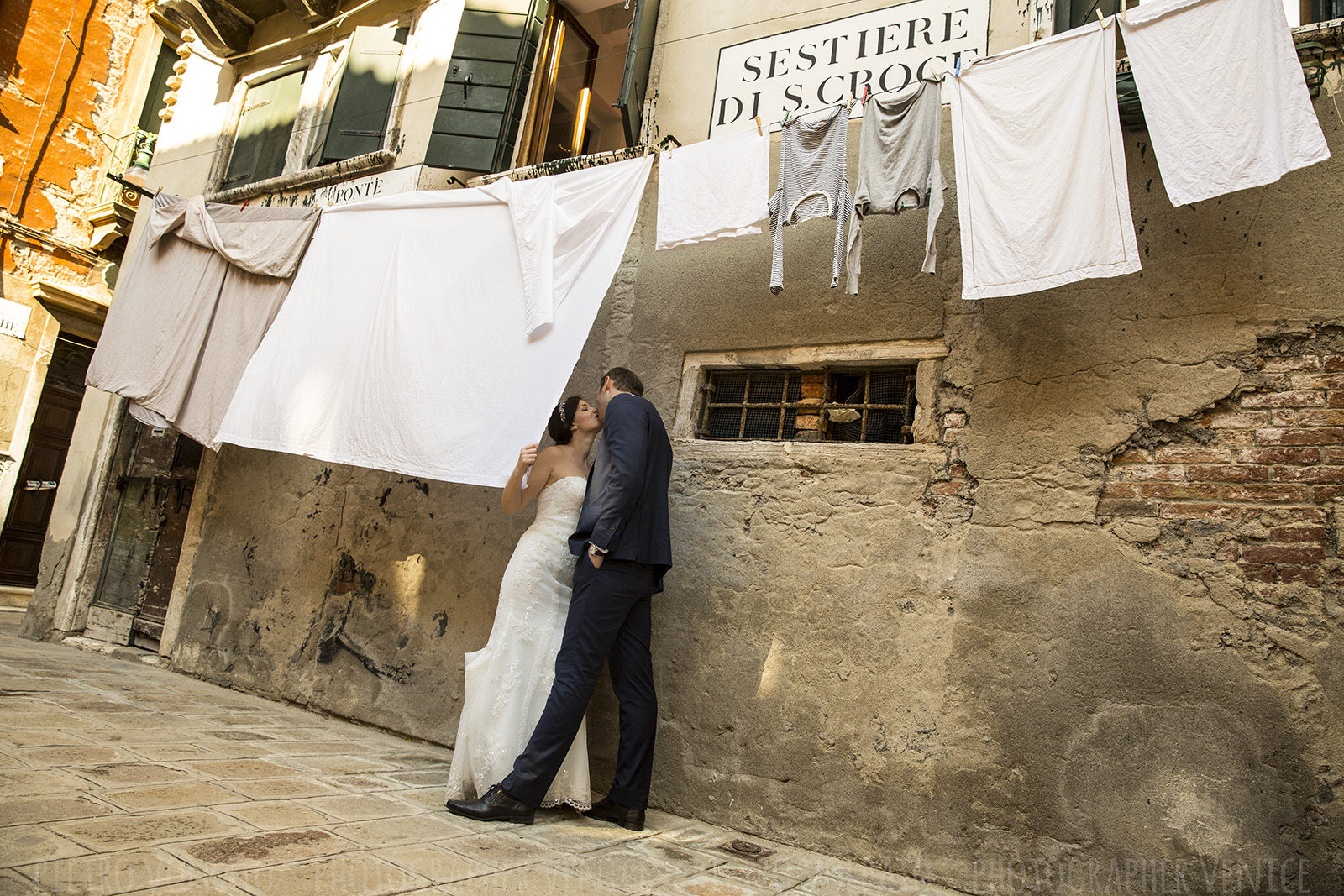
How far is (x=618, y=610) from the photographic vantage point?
298 cm

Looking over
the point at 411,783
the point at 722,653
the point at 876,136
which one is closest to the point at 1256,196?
the point at 876,136

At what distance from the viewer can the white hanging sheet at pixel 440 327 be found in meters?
3.46

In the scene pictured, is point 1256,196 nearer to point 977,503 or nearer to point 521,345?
point 977,503

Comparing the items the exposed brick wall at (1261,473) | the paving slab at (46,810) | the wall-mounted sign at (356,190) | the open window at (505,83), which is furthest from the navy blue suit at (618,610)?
the wall-mounted sign at (356,190)

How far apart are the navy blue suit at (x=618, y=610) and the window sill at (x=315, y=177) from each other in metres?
3.70

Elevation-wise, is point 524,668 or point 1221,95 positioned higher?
point 1221,95

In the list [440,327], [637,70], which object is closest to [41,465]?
[440,327]

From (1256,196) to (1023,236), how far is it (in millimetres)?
844

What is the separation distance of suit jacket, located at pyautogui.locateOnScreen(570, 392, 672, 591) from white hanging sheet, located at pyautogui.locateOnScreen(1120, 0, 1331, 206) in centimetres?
199

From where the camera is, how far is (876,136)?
3102 millimetres

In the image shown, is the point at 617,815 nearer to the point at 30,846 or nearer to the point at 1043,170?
the point at 30,846

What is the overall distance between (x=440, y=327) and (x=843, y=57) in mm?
2484

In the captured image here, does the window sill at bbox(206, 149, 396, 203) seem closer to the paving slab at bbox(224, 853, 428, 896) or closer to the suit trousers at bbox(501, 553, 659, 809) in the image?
the suit trousers at bbox(501, 553, 659, 809)

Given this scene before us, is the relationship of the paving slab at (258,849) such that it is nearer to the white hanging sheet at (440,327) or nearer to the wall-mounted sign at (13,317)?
the white hanging sheet at (440,327)
